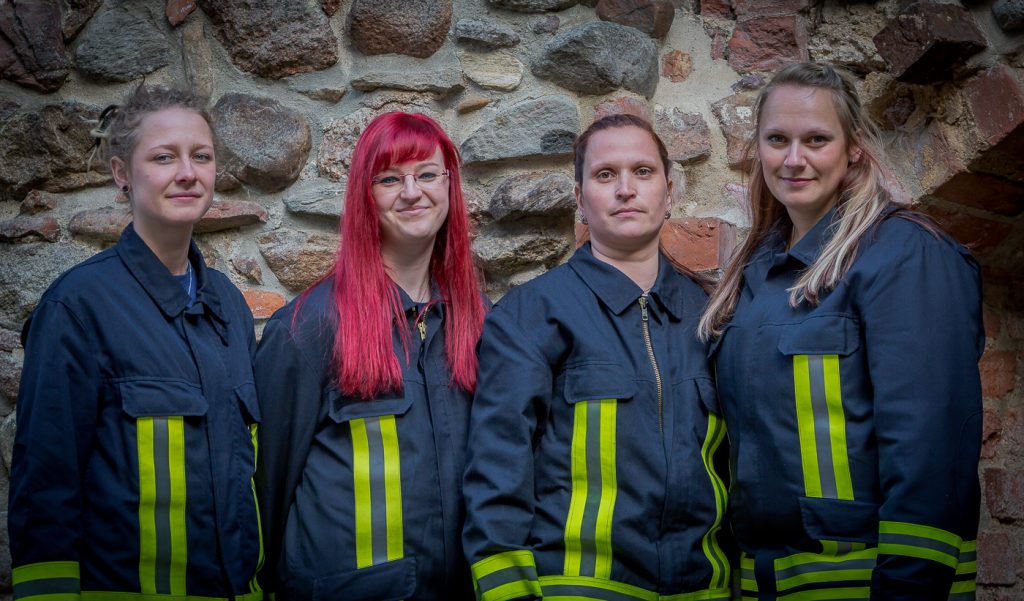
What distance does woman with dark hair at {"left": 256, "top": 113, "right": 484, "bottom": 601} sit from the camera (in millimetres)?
2123

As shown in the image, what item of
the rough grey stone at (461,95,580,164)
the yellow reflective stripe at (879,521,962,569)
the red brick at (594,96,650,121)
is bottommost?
the yellow reflective stripe at (879,521,962,569)

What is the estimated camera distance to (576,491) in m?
2.11

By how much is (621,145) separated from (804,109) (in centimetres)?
42

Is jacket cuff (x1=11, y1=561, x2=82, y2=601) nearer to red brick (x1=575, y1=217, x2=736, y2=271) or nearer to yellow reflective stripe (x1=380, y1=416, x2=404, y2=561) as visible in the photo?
yellow reflective stripe (x1=380, y1=416, x2=404, y2=561)

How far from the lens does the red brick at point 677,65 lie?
2912 mm

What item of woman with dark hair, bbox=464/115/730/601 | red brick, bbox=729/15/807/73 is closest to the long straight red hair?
woman with dark hair, bbox=464/115/730/601

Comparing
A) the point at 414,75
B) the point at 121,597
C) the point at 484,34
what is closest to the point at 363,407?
the point at 121,597

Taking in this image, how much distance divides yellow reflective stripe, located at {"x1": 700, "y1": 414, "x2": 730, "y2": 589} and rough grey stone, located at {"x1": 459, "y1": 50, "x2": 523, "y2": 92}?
3.83ft

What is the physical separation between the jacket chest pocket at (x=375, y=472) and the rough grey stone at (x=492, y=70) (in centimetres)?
105

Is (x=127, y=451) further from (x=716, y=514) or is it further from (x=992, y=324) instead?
(x=992, y=324)

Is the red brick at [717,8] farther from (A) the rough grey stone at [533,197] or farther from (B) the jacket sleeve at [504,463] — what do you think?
(B) the jacket sleeve at [504,463]

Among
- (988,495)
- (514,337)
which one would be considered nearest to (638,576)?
(514,337)

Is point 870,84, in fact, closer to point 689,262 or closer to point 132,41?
point 689,262

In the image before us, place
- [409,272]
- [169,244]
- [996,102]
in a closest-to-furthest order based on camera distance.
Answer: [169,244] < [409,272] < [996,102]
